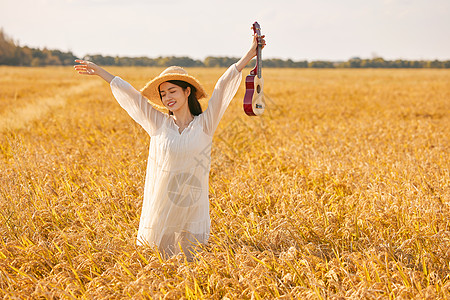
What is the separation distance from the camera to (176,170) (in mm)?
3062

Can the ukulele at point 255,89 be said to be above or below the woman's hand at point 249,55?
below

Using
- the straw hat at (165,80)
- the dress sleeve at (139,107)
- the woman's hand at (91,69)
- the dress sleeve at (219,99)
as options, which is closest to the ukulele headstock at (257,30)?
the dress sleeve at (219,99)

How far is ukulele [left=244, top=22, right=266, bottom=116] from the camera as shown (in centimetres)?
305

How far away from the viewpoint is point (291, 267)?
267cm

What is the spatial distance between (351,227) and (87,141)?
5.70m

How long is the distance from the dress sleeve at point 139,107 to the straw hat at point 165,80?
0.10 metres

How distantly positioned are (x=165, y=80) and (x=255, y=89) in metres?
0.75

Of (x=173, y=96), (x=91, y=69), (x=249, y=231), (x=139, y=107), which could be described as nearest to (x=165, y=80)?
(x=173, y=96)

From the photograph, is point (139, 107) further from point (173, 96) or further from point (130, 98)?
point (173, 96)

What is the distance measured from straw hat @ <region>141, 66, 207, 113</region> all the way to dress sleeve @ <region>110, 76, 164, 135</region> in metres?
0.10

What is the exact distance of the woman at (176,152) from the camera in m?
3.06

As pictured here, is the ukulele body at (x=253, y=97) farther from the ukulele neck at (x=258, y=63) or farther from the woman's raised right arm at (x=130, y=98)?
the woman's raised right arm at (x=130, y=98)

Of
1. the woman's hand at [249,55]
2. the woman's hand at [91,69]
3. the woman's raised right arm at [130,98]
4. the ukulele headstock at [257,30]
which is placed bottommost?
the woman's raised right arm at [130,98]

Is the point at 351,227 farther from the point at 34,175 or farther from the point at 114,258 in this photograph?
the point at 34,175
